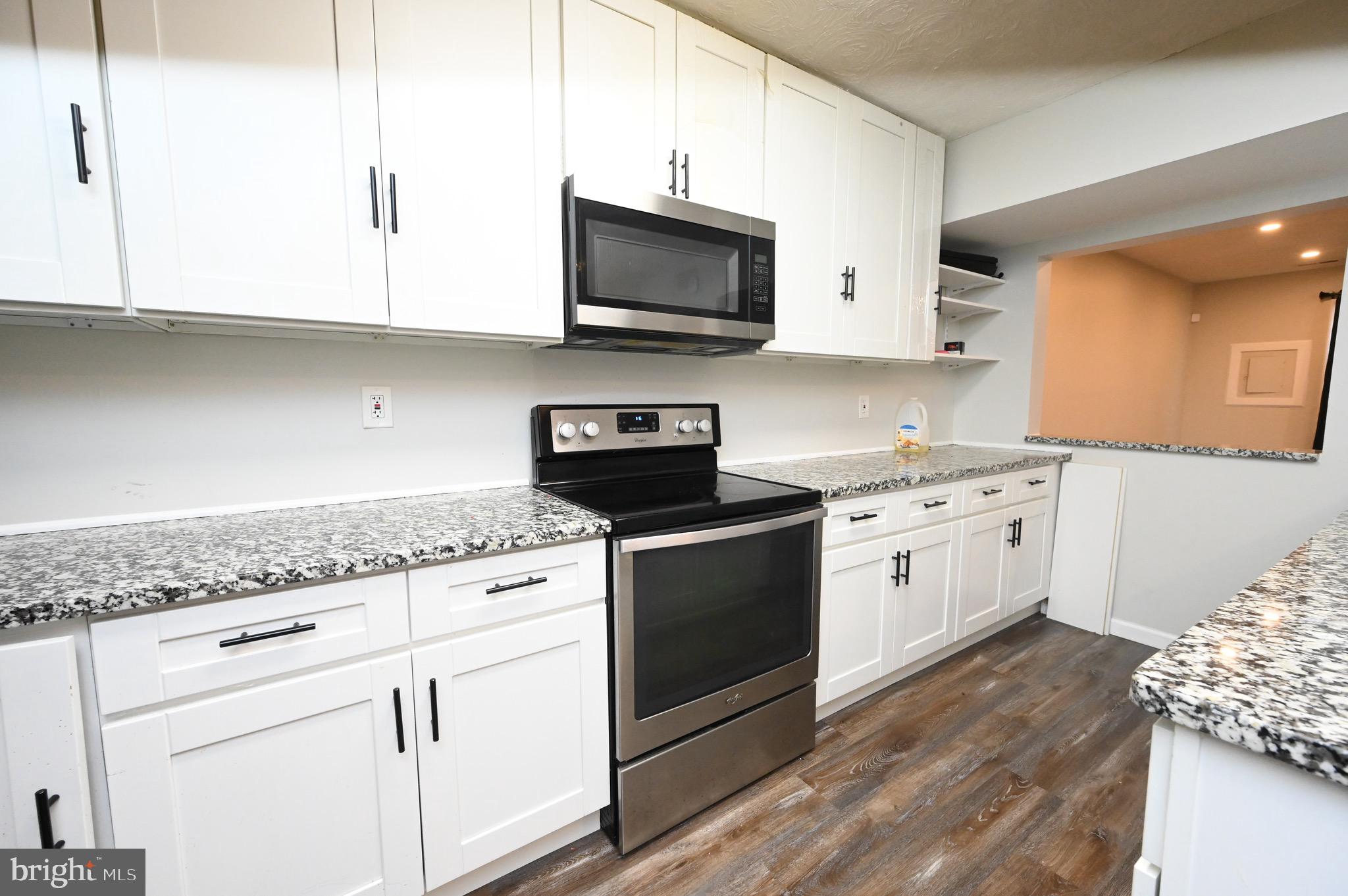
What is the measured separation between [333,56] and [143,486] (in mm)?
1120

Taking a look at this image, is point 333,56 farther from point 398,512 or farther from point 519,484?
point 519,484

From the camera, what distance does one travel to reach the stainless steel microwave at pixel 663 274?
1462 millimetres

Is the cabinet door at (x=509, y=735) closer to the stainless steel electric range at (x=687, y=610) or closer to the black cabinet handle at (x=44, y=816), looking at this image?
the stainless steel electric range at (x=687, y=610)

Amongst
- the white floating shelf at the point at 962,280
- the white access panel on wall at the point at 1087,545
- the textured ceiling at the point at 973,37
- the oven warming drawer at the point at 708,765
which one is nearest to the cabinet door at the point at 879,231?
the textured ceiling at the point at 973,37

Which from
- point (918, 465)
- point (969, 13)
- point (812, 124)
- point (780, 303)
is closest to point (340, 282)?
point (780, 303)

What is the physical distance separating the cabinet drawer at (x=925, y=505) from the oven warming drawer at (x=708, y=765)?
28.4 inches

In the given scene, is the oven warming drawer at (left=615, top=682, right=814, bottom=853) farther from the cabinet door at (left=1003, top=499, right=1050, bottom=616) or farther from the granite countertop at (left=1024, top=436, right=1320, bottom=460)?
the granite countertop at (left=1024, top=436, right=1320, bottom=460)

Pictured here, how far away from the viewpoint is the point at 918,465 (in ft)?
7.59

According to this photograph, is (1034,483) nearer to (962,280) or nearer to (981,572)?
(981,572)

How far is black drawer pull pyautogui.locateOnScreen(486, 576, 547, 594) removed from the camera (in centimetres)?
118

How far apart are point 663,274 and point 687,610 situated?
1001 millimetres

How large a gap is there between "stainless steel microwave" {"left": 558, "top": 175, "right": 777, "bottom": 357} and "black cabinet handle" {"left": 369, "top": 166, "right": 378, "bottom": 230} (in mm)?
469

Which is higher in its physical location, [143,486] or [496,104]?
[496,104]

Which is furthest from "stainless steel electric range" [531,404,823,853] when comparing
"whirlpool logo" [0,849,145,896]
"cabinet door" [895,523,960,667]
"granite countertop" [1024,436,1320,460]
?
"granite countertop" [1024,436,1320,460]
